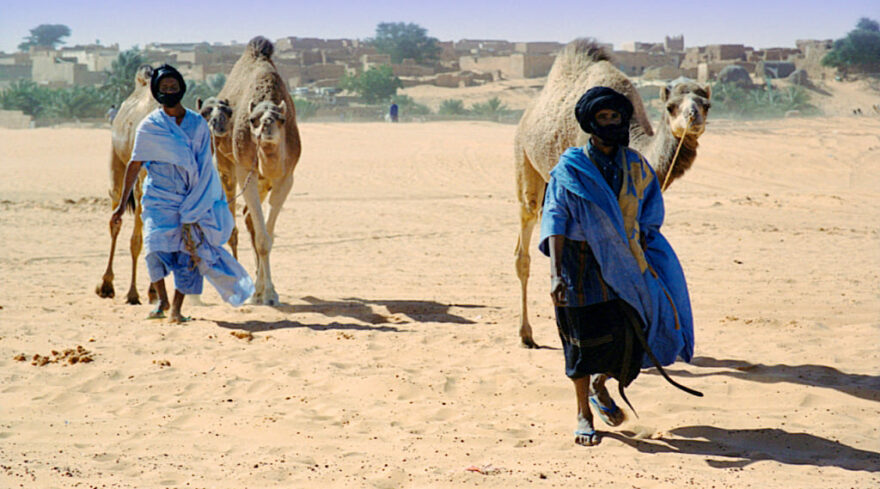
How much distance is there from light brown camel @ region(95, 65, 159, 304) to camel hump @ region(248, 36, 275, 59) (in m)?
1.08

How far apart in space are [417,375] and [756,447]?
7.43ft

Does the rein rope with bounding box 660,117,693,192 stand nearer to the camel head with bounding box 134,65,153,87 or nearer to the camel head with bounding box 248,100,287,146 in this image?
the camel head with bounding box 248,100,287,146

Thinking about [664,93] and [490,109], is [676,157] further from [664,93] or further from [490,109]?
[490,109]

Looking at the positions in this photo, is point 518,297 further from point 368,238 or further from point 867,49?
point 867,49

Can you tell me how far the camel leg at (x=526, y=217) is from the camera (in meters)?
7.16

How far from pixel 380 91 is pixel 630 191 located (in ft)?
187

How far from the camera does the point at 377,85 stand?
60.6 m

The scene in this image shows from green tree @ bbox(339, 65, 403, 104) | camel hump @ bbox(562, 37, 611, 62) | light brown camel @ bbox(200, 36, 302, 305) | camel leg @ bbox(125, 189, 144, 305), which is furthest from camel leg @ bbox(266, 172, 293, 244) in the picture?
green tree @ bbox(339, 65, 403, 104)

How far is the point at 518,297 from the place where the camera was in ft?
30.6

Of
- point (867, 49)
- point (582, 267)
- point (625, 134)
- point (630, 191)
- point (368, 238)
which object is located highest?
point (867, 49)

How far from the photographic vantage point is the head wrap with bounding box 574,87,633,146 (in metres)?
4.61

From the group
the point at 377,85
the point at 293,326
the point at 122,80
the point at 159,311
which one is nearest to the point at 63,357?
the point at 159,311

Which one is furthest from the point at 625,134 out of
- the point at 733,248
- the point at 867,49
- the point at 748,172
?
the point at 867,49

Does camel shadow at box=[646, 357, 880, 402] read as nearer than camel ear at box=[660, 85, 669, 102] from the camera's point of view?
Yes
